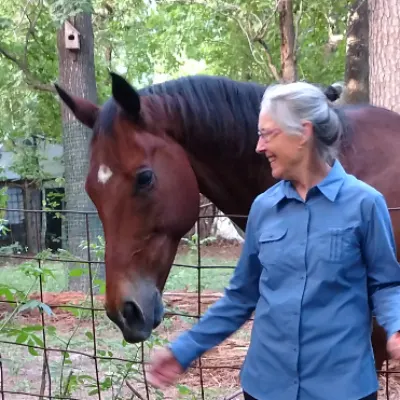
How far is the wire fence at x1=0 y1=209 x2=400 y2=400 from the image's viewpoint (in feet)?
10.0

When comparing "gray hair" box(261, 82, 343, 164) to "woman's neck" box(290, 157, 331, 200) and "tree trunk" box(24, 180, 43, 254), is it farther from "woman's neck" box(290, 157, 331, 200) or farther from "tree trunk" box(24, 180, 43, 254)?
"tree trunk" box(24, 180, 43, 254)

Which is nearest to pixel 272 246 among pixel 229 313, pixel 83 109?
pixel 229 313

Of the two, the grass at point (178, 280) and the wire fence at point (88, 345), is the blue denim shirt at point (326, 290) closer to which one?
the wire fence at point (88, 345)

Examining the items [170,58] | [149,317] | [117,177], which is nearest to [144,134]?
[117,177]

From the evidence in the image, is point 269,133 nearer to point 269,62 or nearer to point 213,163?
point 213,163

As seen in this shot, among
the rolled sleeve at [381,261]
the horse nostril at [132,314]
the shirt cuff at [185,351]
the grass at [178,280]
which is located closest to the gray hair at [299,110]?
the rolled sleeve at [381,261]

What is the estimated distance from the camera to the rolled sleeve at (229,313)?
1902mm

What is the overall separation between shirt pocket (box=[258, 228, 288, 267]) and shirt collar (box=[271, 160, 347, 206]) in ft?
0.32

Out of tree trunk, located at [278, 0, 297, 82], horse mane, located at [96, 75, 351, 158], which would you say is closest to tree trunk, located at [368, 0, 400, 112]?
horse mane, located at [96, 75, 351, 158]

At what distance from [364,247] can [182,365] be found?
67 centimetres

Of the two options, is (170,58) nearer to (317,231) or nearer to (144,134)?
(144,134)

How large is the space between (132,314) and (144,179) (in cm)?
54

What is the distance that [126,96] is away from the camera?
Answer: 2.48m

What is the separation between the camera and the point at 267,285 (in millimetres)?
1797
